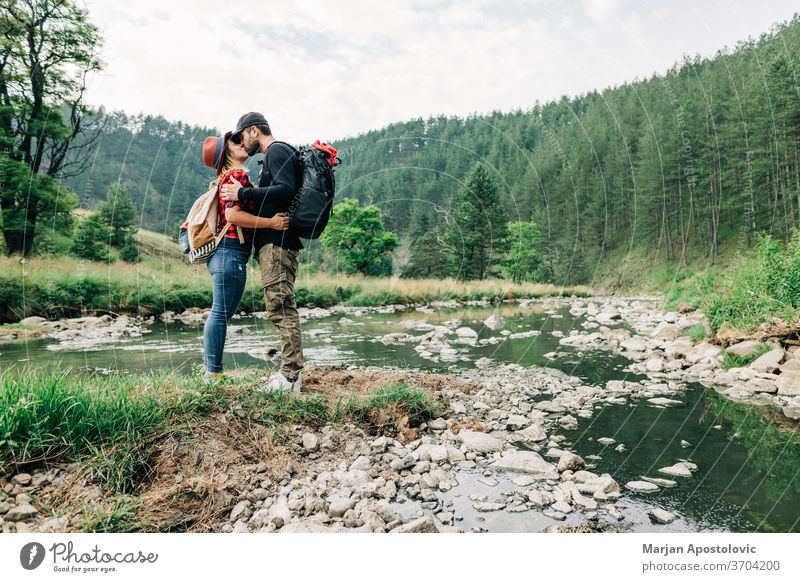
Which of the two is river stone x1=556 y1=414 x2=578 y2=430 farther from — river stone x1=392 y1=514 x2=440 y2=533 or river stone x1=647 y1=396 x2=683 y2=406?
river stone x1=392 y1=514 x2=440 y2=533

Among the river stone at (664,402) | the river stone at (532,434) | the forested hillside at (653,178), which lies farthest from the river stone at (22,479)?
the forested hillside at (653,178)

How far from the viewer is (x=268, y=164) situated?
328 centimetres

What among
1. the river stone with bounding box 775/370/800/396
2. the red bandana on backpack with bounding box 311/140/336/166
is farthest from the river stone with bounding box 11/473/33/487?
the river stone with bounding box 775/370/800/396

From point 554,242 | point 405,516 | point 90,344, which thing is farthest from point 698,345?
point 554,242

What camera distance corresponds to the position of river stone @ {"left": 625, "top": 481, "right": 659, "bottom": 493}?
258 cm

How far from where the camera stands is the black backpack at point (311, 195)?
3285 millimetres

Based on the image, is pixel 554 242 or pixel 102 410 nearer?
pixel 102 410

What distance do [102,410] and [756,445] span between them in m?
4.38

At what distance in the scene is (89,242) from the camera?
655 inches

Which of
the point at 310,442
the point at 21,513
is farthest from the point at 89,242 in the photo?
the point at 21,513

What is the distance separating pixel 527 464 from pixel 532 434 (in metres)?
0.66

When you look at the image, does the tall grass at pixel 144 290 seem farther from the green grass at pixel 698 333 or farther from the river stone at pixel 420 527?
the green grass at pixel 698 333

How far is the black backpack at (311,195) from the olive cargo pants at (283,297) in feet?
0.81
